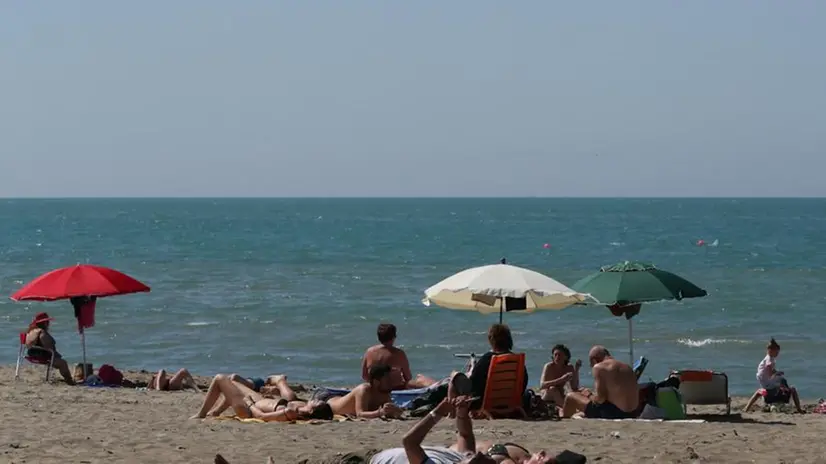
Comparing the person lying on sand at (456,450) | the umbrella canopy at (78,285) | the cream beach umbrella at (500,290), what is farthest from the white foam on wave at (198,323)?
the person lying on sand at (456,450)

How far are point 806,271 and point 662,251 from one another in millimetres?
19052

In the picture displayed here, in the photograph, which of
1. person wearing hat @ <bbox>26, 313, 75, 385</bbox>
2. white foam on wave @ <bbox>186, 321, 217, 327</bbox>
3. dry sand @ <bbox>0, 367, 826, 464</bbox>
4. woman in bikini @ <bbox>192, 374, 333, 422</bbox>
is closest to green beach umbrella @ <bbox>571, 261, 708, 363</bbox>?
dry sand @ <bbox>0, 367, 826, 464</bbox>

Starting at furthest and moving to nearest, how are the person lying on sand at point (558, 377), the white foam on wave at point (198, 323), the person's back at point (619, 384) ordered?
the white foam on wave at point (198, 323) → the person lying on sand at point (558, 377) → the person's back at point (619, 384)

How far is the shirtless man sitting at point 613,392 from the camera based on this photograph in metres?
10.6

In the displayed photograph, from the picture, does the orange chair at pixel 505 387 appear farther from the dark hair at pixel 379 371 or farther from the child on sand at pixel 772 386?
the child on sand at pixel 772 386

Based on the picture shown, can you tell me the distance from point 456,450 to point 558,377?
544 cm

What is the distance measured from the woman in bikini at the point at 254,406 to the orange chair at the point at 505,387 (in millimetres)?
1411

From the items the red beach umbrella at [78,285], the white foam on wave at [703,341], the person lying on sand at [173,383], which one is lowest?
the white foam on wave at [703,341]

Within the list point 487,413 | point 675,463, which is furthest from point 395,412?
point 675,463

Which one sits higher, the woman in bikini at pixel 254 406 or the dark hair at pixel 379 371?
the dark hair at pixel 379 371

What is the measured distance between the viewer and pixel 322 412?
412 inches

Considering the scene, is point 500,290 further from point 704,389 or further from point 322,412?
point 704,389

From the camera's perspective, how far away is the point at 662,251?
66.2 meters

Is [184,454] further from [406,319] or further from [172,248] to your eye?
[172,248]
